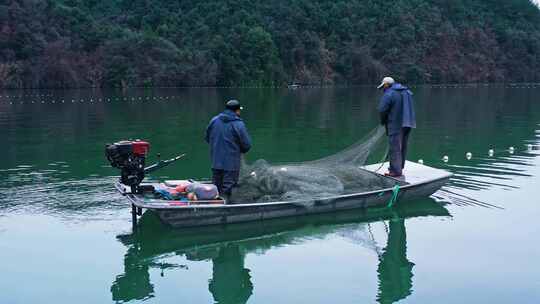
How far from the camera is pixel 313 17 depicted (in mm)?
90562

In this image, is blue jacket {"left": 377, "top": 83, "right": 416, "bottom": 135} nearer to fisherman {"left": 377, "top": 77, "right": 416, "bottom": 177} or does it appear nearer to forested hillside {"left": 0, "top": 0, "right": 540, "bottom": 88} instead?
fisherman {"left": 377, "top": 77, "right": 416, "bottom": 177}

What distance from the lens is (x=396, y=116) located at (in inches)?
508

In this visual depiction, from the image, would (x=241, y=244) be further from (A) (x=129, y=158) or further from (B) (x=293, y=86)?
(B) (x=293, y=86)

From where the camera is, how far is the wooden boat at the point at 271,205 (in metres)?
10.6

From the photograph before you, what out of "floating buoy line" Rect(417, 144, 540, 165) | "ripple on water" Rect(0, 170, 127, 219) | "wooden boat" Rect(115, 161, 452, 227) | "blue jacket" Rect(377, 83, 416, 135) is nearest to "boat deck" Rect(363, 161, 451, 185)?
"wooden boat" Rect(115, 161, 452, 227)

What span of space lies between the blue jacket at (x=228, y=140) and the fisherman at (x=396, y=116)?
3.17 metres

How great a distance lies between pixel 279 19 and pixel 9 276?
82.2 meters

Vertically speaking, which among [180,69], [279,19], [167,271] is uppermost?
[279,19]

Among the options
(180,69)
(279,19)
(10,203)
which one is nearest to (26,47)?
(180,69)

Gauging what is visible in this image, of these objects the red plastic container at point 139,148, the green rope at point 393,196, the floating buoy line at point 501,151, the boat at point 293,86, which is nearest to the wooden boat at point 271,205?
Answer: the green rope at point 393,196

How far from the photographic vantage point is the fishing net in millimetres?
11803

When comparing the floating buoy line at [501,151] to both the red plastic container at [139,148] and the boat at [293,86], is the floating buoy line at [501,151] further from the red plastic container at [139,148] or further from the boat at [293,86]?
the boat at [293,86]

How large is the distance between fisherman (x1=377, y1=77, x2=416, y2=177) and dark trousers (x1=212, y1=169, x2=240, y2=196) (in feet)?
11.1

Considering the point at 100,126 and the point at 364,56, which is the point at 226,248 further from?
the point at 364,56
